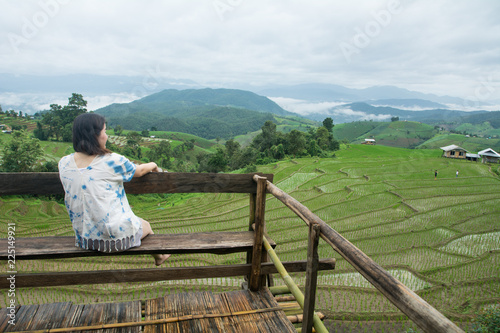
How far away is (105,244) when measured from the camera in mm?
2352

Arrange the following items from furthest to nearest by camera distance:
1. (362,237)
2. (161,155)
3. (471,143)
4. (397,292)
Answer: (471,143)
(161,155)
(362,237)
(397,292)

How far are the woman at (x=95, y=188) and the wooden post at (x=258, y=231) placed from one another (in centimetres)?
110

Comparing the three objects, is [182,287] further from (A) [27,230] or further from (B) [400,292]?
(A) [27,230]

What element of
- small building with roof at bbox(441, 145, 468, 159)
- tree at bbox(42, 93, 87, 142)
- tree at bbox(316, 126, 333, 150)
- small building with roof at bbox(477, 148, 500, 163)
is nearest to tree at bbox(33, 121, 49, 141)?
tree at bbox(42, 93, 87, 142)

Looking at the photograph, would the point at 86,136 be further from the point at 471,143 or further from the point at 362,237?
the point at 471,143

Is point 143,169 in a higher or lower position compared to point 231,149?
higher

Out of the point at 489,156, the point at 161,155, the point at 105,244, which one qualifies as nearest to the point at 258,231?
the point at 105,244

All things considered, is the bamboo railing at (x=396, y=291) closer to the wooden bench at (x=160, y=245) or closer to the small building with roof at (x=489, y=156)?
the wooden bench at (x=160, y=245)

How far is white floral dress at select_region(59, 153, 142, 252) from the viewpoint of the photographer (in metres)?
2.24


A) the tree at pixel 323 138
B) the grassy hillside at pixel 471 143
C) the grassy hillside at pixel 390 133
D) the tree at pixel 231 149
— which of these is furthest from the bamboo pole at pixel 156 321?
the grassy hillside at pixel 390 133

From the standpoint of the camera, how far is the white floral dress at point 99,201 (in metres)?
2.24

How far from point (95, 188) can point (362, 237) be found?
9.46 m

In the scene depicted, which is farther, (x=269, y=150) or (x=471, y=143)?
(x=471, y=143)

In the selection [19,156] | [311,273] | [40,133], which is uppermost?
[311,273]
